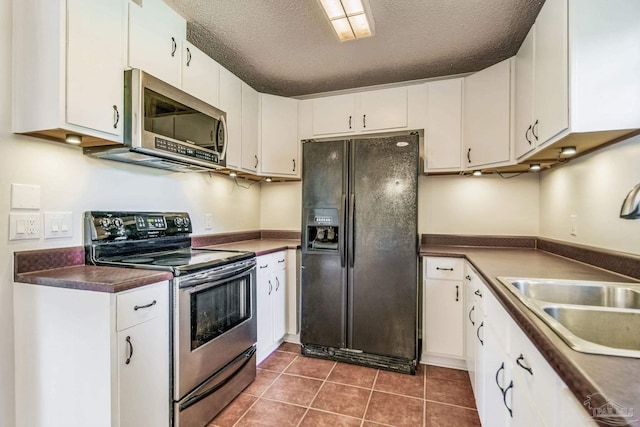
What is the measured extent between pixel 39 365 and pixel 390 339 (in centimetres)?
207

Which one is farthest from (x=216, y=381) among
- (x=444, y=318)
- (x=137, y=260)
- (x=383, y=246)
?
(x=444, y=318)

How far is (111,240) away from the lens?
1.75 metres

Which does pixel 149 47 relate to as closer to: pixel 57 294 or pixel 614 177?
pixel 57 294

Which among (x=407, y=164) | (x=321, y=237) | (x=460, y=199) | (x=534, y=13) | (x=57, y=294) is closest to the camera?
(x=57, y=294)

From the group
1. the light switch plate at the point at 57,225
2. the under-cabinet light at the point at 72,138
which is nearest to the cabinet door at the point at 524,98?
the under-cabinet light at the point at 72,138

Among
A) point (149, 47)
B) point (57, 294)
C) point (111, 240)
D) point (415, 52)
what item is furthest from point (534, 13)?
point (57, 294)

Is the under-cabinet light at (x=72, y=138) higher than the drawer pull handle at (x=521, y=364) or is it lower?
higher

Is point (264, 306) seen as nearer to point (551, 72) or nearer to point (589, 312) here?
point (589, 312)

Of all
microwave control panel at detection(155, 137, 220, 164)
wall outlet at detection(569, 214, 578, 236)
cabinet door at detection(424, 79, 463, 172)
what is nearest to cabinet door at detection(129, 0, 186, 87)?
microwave control panel at detection(155, 137, 220, 164)

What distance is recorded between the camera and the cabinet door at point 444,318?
239 cm

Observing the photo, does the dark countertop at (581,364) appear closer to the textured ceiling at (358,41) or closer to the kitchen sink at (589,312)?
the kitchen sink at (589,312)

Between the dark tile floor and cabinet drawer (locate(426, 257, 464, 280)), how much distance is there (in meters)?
0.73

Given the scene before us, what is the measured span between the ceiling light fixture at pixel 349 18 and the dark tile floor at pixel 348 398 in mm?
2344

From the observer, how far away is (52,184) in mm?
1550
